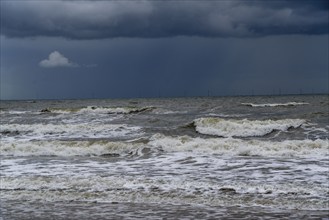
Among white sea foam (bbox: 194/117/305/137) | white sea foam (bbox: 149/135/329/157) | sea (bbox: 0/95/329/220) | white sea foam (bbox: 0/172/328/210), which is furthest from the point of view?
white sea foam (bbox: 194/117/305/137)

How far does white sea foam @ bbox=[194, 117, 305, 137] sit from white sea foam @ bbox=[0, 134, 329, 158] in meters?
4.96

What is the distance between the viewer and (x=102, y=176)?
12.1m

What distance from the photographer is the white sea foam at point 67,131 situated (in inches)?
972

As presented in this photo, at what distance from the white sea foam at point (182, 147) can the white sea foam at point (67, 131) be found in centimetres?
Result: 461

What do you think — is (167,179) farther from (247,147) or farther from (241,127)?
(241,127)

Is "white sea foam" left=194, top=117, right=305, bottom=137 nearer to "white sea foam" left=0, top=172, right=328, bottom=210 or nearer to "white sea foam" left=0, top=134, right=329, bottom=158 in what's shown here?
"white sea foam" left=0, top=134, right=329, bottom=158

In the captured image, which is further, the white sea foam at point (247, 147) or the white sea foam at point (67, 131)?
the white sea foam at point (67, 131)

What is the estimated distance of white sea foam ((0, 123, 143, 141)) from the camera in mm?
24688

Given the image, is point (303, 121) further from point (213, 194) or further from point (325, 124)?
point (213, 194)

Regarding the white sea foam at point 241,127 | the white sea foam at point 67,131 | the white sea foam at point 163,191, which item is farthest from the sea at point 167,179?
the white sea foam at point 67,131

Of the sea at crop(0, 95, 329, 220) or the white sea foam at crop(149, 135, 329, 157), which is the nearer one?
the sea at crop(0, 95, 329, 220)

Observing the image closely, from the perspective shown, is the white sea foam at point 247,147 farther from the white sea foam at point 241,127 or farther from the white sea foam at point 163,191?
the white sea foam at point 241,127

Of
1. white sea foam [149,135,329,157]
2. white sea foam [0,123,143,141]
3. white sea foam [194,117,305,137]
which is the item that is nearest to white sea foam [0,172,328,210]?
white sea foam [149,135,329,157]

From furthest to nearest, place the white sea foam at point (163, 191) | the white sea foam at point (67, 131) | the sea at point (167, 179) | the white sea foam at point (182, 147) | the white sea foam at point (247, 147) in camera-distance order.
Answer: the white sea foam at point (67, 131)
the white sea foam at point (182, 147)
the white sea foam at point (247, 147)
the white sea foam at point (163, 191)
the sea at point (167, 179)
